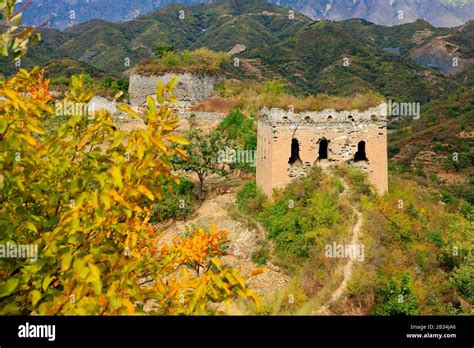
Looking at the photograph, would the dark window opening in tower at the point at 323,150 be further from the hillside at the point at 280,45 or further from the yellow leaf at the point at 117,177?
the hillside at the point at 280,45

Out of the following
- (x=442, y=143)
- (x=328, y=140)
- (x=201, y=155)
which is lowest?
(x=201, y=155)

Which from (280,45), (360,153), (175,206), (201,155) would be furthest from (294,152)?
(280,45)

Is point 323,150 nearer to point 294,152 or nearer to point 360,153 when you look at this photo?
point 294,152

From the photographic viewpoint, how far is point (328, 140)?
1528cm

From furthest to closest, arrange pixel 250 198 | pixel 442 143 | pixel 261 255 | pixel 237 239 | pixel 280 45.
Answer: pixel 280 45 < pixel 442 143 < pixel 250 198 < pixel 237 239 < pixel 261 255

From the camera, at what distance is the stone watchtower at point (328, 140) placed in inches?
594

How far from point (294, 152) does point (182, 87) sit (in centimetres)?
1579

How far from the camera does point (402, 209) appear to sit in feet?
47.8

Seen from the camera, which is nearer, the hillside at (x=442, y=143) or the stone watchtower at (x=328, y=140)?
the stone watchtower at (x=328, y=140)

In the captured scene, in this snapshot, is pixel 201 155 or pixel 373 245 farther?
pixel 201 155

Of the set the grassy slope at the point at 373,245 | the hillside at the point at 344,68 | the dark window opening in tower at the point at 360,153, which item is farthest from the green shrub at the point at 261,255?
the hillside at the point at 344,68

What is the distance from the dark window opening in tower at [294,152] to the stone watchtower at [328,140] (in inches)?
4.4

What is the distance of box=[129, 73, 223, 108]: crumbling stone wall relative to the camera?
30.0m
